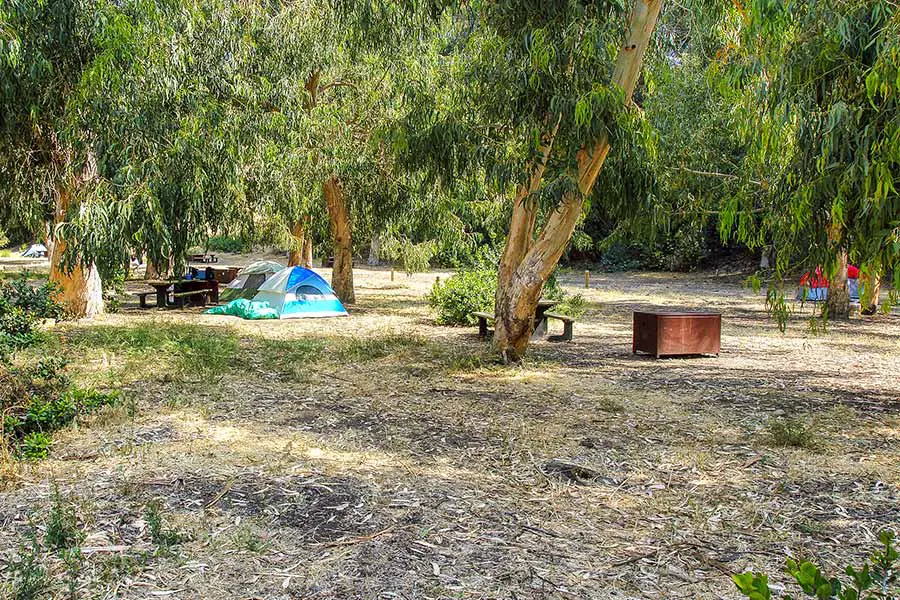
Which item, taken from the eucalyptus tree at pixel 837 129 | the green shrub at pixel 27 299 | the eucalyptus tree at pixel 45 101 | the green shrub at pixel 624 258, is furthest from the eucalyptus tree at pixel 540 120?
the green shrub at pixel 624 258

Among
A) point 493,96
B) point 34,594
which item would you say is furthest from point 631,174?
point 34,594

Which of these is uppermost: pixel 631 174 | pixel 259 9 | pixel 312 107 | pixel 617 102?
pixel 259 9

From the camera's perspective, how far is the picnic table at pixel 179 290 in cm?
1675

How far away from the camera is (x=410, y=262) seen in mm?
18141

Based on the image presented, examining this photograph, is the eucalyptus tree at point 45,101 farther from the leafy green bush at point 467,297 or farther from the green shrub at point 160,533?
the leafy green bush at point 467,297

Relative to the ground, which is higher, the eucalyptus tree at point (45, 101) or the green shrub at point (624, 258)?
the eucalyptus tree at point (45, 101)

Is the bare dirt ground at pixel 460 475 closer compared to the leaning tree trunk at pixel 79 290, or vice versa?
the bare dirt ground at pixel 460 475

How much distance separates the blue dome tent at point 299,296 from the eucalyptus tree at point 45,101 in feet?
13.8

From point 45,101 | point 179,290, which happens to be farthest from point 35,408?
point 179,290

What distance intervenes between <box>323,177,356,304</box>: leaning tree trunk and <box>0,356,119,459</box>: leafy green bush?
406 inches

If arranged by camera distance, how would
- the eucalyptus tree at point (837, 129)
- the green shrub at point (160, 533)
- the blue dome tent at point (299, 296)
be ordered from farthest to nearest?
the blue dome tent at point (299, 296)
the eucalyptus tree at point (837, 129)
the green shrub at point (160, 533)

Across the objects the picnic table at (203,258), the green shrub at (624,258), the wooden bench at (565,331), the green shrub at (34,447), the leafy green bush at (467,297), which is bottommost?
the green shrub at (34,447)

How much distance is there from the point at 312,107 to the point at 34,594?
44.8 feet

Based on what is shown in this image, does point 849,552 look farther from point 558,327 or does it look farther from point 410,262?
point 410,262
